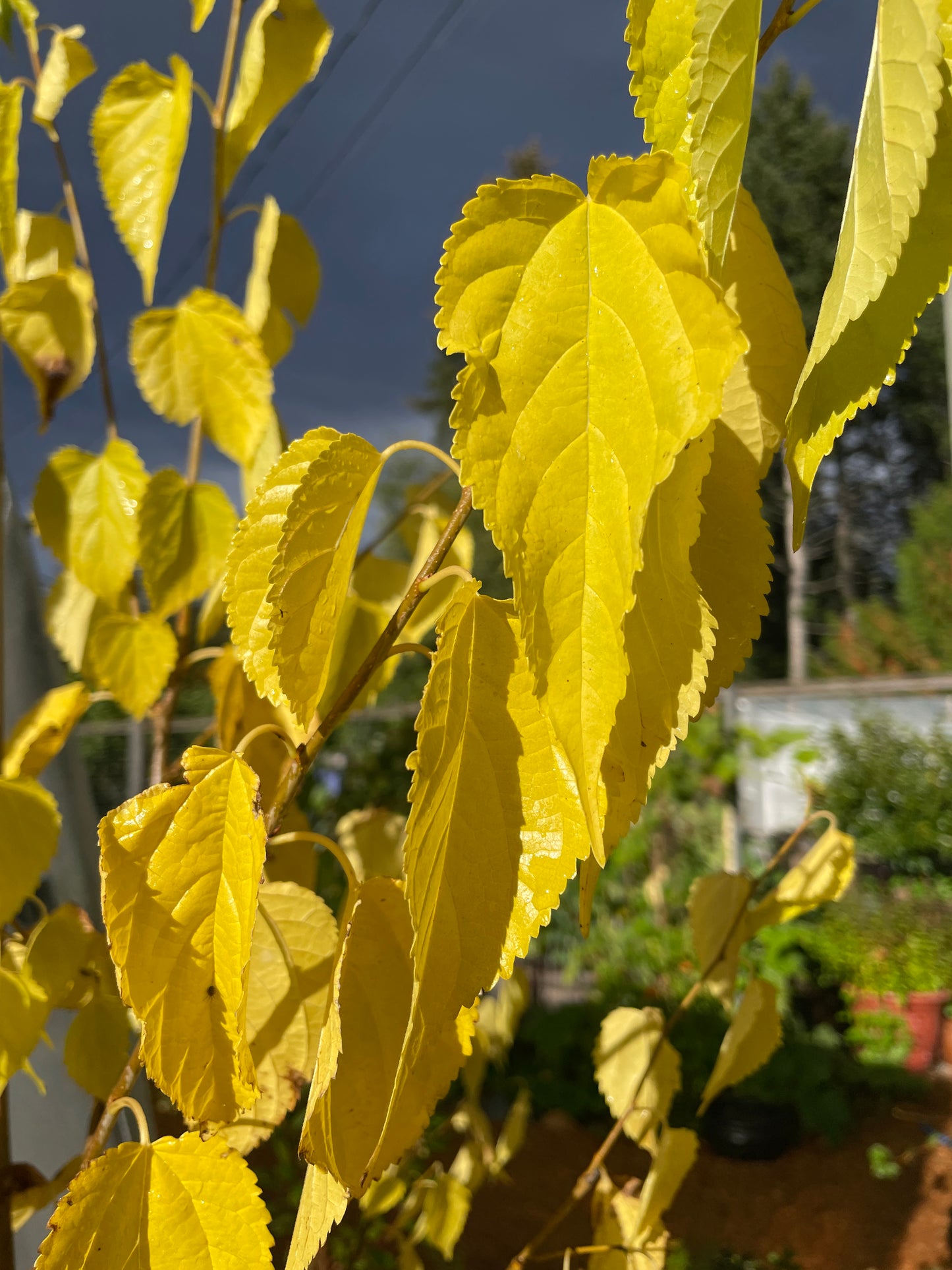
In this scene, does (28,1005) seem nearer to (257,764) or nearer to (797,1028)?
(257,764)

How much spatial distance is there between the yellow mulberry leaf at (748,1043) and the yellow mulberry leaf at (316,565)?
424 mm

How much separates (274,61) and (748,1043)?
597mm

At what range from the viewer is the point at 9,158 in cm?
49

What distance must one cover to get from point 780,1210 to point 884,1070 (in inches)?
34.2

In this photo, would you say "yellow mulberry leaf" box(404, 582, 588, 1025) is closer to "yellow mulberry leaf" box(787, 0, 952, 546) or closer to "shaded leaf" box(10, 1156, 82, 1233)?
"yellow mulberry leaf" box(787, 0, 952, 546)

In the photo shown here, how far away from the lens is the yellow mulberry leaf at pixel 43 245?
650 millimetres

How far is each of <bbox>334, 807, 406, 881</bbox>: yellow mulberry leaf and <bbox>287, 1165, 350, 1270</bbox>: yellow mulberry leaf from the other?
40 centimetres

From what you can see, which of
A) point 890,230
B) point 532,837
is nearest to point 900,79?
point 890,230

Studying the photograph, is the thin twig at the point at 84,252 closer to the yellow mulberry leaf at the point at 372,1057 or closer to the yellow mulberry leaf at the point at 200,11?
the yellow mulberry leaf at the point at 200,11

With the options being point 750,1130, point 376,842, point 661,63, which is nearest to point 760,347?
point 661,63

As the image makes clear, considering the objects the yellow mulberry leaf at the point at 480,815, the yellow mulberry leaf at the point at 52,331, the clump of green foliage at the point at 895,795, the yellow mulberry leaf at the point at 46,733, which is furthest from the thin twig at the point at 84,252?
the clump of green foliage at the point at 895,795

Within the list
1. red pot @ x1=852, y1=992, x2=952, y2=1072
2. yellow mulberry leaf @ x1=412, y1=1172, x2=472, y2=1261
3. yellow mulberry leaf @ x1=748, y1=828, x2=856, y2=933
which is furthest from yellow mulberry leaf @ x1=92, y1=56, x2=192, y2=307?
red pot @ x1=852, y1=992, x2=952, y2=1072

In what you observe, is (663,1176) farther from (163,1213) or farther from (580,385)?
(580,385)

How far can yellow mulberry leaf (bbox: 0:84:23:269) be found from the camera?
491 millimetres
